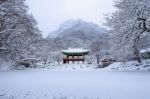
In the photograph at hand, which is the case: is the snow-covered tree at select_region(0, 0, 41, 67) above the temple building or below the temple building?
above

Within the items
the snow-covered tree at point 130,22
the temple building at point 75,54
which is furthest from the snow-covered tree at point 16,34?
the temple building at point 75,54

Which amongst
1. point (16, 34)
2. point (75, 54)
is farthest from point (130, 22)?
point (75, 54)

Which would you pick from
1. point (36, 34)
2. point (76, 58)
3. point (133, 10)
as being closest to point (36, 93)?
point (133, 10)

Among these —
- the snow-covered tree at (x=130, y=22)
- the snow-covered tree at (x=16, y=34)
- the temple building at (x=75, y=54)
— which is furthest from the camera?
the temple building at (x=75, y=54)

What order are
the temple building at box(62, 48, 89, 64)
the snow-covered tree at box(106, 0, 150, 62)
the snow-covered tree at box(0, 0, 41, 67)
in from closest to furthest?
1. the snow-covered tree at box(106, 0, 150, 62)
2. the snow-covered tree at box(0, 0, 41, 67)
3. the temple building at box(62, 48, 89, 64)

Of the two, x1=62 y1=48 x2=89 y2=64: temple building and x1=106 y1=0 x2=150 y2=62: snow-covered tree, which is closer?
x1=106 y1=0 x2=150 y2=62: snow-covered tree

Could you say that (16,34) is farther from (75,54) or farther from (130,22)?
(75,54)

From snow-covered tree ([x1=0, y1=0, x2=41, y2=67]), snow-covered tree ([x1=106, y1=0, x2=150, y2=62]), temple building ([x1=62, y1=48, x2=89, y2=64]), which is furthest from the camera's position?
temple building ([x1=62, y1=48, x2=89, y2=64])

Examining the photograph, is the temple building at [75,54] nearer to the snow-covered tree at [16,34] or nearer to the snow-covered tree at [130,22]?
the snow-covered tree at [16,34]

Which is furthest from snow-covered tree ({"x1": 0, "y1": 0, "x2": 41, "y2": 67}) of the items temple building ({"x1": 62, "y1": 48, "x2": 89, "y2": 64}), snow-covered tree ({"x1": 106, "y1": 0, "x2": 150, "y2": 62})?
temple building ({"x1": 62, "y1": 48, "x2": 89, "y2": 64})

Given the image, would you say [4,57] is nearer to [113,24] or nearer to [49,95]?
[113,24]

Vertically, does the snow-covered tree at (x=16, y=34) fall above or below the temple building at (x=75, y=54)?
above

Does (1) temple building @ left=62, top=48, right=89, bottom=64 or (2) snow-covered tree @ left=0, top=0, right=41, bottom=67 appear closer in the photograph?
(2) snow-covered tree @ left=0, top=0, right=41, bottom=67

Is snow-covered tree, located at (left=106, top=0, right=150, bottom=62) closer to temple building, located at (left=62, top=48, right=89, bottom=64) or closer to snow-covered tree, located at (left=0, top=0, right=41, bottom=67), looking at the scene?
snow-covered tree, located at (left=0, top=0, right=41, bottom=67)
